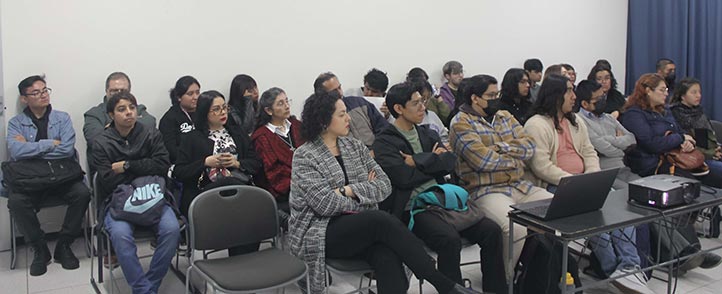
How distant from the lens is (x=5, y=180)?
378 centimetres

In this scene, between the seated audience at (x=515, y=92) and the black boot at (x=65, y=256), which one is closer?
the black boot at (x=65, y=256)

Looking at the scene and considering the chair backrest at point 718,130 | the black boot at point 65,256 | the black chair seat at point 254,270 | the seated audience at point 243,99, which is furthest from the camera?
the chair backrest at point 718,130

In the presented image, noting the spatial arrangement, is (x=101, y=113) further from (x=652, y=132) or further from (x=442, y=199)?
(x=652, y=132)

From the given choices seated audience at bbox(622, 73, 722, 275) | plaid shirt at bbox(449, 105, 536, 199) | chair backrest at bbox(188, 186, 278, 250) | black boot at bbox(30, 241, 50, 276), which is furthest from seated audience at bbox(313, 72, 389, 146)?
black boot at bbox(30, 241, 50, 276)

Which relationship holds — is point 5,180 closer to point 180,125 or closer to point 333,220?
point 180,125

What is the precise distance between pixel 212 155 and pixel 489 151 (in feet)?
5.32

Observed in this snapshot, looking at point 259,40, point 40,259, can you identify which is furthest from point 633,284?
point 40,259

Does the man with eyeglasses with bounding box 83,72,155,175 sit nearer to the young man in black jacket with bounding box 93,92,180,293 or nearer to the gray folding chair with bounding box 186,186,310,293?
the young man in black jacket with bounding box 93,92,180,293

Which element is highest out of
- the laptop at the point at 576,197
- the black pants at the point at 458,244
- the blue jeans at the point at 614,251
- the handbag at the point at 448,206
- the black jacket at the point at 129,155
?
the black jacket at the point at 129,155

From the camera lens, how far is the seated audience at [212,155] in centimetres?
341

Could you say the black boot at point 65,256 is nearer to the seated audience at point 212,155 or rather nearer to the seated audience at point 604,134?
the seated audience at point 212,155

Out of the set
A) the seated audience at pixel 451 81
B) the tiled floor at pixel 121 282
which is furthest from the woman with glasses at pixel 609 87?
the tiled floor at pixel 121 282

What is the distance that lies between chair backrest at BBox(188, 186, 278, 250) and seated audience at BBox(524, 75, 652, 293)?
67.9 inches

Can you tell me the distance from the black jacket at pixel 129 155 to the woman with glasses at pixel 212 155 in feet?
0.45
